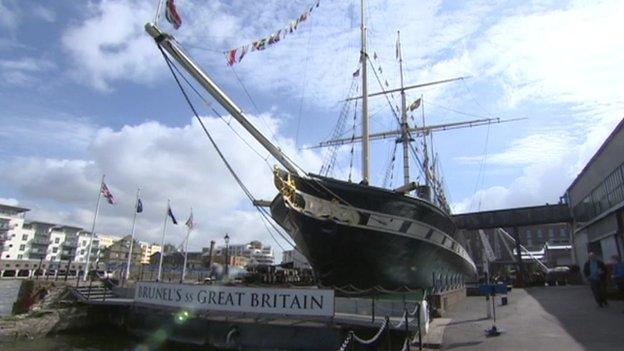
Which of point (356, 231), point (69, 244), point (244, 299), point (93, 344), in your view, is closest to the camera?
point (244, 299)

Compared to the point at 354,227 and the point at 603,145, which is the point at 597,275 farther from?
the point at 603,145

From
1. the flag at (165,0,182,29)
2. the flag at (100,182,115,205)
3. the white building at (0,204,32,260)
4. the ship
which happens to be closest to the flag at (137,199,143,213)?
the flag at (100,182,115,205)

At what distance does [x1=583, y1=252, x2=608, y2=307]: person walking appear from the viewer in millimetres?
12812

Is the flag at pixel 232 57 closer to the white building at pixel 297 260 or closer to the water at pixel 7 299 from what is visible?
the water at pixel 7 299

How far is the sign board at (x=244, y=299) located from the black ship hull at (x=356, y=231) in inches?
180

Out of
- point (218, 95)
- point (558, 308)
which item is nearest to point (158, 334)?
point (218, 95)

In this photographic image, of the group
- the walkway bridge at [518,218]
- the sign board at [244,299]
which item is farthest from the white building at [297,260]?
the sign board at [244,299]

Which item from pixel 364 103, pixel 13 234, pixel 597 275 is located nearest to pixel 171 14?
pixel 364 103

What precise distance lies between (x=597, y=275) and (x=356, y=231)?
297 inches

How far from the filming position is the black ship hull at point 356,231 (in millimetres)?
16344

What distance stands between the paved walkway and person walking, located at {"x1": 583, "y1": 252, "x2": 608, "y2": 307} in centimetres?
33

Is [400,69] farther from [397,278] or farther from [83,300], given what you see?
[83,300]

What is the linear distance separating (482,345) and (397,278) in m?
8.62

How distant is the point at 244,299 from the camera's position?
12.3 metres
